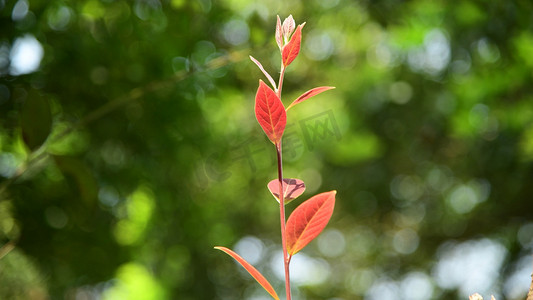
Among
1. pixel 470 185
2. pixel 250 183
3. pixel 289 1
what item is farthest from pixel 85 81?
pixel 470 185

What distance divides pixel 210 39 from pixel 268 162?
0.77 meters

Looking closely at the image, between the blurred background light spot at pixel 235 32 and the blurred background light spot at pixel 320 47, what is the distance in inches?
18.8

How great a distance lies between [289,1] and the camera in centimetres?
123

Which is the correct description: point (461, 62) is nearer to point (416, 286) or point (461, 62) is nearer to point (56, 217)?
point (416, 286)

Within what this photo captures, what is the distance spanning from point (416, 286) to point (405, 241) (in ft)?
0.53

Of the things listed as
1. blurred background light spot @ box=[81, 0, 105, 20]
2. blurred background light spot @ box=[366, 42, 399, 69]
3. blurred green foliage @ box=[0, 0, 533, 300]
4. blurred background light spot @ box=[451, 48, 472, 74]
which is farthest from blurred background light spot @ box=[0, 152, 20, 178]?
blurred background light spot @ box=[366, 42, 399, 69]

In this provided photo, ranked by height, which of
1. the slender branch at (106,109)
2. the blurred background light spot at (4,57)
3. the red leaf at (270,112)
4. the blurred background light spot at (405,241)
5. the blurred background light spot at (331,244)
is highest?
the red leaf at (270,112)

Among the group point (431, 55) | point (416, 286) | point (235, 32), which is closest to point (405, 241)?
point (416, 286)

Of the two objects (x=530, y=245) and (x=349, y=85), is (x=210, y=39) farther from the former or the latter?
(x=530, y=245)

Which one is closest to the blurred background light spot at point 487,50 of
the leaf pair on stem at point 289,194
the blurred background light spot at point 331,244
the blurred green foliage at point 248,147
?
the blurred green foliage at point 248,147

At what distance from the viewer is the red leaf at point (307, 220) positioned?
0.64ft

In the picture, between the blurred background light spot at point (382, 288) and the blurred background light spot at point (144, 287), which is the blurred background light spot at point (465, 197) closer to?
the blurred background light spot at point (382, 288)

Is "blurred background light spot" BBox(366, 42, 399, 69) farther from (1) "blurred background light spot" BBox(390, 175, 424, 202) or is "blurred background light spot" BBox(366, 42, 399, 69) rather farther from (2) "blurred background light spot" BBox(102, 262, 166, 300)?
(2) "blurred background light spot" BBox(102, 262, 166, 300)

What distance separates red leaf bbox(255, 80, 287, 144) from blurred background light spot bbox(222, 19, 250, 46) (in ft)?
2.15
